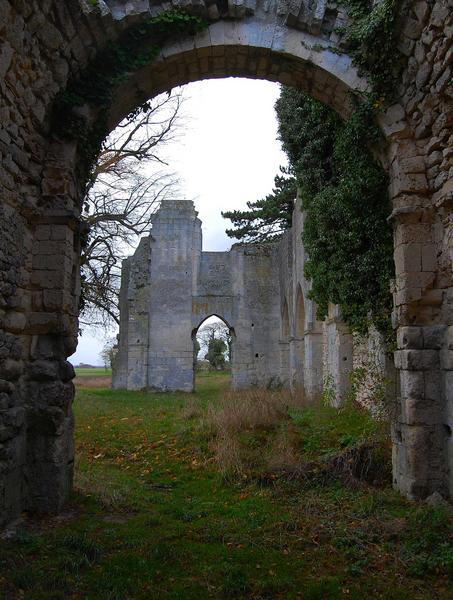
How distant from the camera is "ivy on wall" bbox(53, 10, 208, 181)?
5.77m

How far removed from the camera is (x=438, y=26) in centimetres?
494

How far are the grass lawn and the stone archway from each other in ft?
1.91

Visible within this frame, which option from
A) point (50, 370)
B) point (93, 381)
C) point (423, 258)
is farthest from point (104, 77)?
point (93, 381)

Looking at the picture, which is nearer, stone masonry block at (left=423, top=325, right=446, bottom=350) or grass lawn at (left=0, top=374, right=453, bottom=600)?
grass lawn at (left=0, top=374, right=453, bottom=600)

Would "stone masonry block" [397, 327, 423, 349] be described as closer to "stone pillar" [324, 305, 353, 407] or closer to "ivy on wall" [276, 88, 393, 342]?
"ivy on wall" [276, 88, 393, 342]

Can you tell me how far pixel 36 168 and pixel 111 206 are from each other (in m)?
10.3

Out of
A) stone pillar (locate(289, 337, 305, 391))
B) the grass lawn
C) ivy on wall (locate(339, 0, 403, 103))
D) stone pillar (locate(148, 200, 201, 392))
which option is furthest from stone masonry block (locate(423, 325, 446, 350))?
stone pillar (locate(148, 200, 201, 392))

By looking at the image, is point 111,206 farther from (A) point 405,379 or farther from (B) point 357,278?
(A) point 405,379

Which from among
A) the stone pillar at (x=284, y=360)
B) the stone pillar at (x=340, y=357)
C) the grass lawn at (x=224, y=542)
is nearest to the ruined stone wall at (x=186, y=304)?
the stone pillar at (x=284, y=360)

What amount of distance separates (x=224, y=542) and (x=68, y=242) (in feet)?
11.3

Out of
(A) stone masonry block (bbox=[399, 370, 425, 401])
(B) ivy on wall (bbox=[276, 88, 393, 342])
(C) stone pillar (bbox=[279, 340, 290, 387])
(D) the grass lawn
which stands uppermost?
(B) ivy on wall (bbox=[276, 88, 393, 342])

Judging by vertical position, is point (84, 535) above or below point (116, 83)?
below

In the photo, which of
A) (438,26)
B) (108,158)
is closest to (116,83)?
(438,26)

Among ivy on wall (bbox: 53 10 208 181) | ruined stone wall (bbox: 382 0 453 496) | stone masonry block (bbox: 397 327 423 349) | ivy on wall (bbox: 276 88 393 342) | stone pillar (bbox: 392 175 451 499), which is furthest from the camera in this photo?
ivy on wall (bbox: 276 88 393 342)
